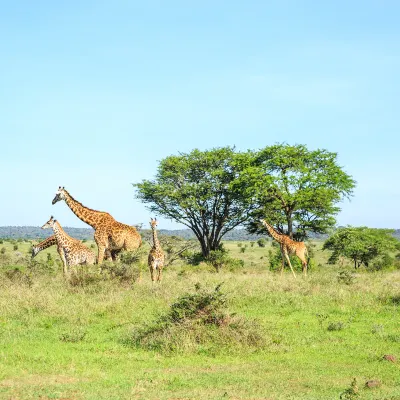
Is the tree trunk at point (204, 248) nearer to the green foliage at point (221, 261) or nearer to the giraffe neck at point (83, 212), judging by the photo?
the green foliage at point (221, 261)

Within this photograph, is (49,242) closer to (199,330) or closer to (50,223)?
(50,223)

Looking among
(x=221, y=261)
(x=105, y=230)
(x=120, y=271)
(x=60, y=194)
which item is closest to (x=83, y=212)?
(x=60, y=194)

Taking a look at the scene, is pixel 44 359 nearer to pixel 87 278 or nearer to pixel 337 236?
pixel 87 278

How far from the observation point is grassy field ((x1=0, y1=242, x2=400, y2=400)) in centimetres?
845

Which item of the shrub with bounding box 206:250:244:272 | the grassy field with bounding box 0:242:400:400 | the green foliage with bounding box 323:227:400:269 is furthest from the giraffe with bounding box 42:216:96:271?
the green foliage with bounding box 323:227:400:269

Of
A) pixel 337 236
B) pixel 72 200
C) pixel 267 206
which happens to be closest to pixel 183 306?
pixel 72 200

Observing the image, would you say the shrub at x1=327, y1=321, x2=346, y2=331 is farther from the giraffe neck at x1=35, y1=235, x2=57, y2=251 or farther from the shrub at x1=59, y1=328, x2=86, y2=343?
the giraffe neck at x1=35, y1=235, x2=57, y2=251

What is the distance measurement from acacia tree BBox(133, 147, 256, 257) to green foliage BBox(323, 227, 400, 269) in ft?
22.6

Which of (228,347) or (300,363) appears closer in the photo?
(300,363)

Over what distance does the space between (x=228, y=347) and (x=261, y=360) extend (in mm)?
868

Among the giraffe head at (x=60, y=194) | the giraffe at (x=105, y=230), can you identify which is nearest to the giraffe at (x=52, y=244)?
the giraffe at (x=105, y=230)

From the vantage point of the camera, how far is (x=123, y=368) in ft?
31.6

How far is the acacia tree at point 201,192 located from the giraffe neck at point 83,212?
1961 centimetres

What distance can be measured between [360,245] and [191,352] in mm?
32071
